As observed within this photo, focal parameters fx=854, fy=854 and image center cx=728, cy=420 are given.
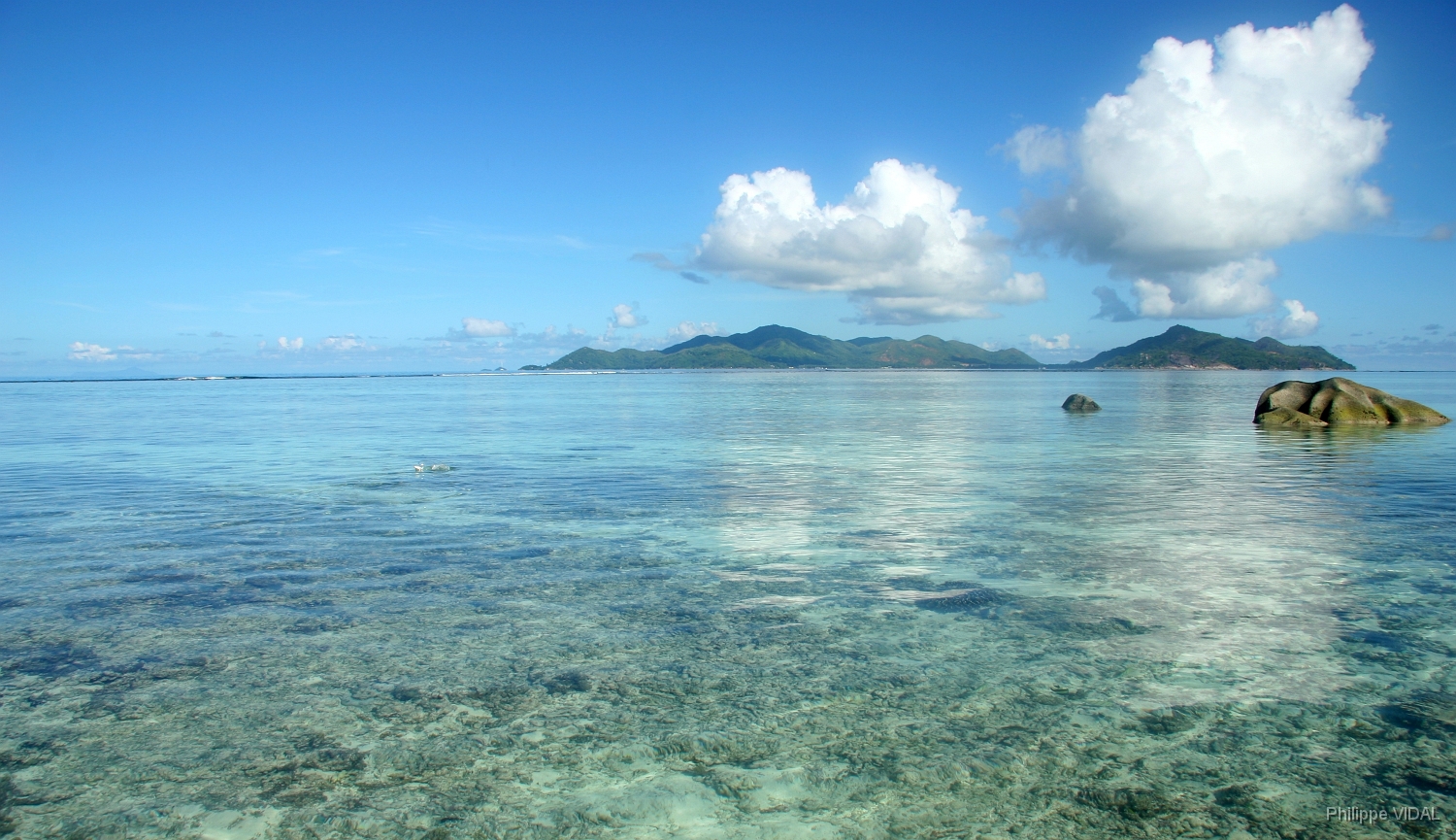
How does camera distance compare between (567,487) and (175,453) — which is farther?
(175,453)

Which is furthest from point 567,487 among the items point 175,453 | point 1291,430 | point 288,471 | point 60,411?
point 60,411

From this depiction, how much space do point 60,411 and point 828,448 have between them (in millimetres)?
53426

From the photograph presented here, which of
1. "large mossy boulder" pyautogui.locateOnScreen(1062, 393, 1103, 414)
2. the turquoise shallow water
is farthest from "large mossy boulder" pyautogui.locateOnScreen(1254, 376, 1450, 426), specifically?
the turquoise shallow water

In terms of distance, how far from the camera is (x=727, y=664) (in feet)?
25.2

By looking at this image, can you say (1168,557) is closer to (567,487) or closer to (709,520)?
(709,520)

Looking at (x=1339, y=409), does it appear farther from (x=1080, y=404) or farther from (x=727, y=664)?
(x=727, y=664)

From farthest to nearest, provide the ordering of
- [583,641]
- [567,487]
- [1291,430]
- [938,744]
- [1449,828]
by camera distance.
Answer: [1291,430] → [567,487] → [583,641] → [938,744] → [1449,828]

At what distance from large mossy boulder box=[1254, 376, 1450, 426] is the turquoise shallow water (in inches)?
882

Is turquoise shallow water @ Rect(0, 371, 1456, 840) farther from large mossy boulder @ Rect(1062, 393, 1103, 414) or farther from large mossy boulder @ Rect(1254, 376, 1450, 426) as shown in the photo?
large mossy boulder @ Rect(1062, 393, 1103, 414)

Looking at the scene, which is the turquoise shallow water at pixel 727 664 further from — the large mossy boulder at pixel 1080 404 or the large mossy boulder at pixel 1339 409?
the large mossy boulder at pixel 1080 404

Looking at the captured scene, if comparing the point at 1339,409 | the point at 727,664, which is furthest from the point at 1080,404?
the point at 727,664

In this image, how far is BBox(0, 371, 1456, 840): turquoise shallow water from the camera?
5359 mm

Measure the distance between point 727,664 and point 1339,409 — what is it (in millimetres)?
39682

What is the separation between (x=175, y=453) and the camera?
26922mm
